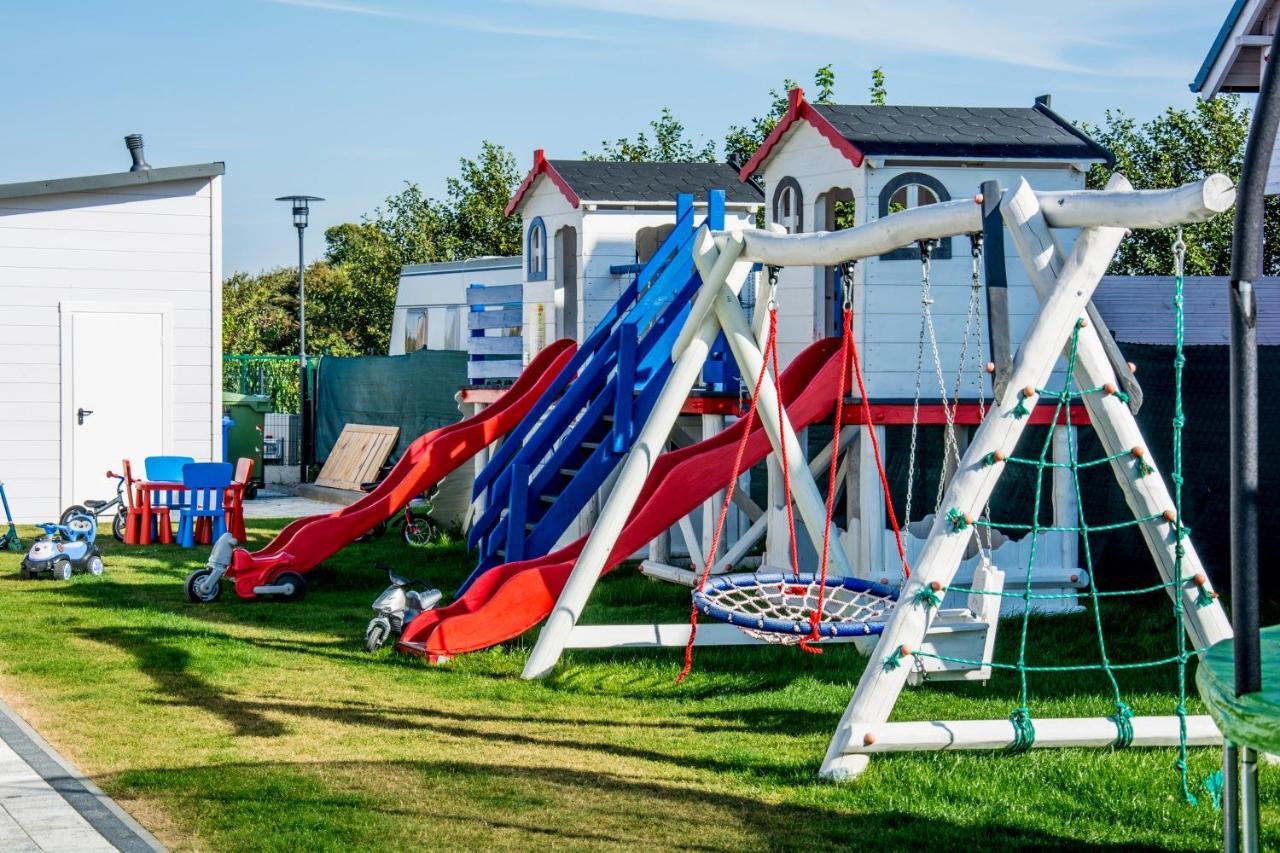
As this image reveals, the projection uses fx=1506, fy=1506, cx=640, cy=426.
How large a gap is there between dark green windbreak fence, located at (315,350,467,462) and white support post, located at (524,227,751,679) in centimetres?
1038

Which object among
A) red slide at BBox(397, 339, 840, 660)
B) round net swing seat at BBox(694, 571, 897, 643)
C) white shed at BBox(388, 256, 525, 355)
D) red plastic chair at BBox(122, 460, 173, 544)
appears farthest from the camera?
white shed at BBox(388, 256, 525, 355)

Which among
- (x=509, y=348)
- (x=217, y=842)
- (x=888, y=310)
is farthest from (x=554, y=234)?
(x=217, y=842)

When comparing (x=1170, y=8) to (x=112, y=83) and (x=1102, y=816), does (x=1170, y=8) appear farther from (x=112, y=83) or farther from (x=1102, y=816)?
(x=1102, y=816)

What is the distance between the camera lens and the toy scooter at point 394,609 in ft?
28.9

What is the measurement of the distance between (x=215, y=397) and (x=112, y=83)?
6358mm

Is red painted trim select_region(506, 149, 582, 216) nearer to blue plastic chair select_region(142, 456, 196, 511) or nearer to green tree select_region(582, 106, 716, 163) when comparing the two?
blue plastic chair select_region(142, 456, 196, 511)

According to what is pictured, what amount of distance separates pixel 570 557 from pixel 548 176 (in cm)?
592

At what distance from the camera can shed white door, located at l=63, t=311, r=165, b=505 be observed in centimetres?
1653

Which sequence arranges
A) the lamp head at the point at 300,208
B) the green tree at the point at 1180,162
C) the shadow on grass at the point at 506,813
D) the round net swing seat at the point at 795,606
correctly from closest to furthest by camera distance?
the shadow on grass at the point at 506,813 → the round net swing seat at the point at 795,606 → the lamp head at the point at 300,208 → the green tree at the point at 1180,162

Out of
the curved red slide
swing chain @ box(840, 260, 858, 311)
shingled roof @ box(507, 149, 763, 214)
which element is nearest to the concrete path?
swing chain @ box(840, 260, 858, 311)

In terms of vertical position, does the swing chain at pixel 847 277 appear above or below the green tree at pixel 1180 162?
below

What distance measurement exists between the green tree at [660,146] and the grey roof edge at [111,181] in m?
12.9

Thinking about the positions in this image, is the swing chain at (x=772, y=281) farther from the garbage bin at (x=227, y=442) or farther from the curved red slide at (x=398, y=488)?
the garbage bin at (x=227, y=442)

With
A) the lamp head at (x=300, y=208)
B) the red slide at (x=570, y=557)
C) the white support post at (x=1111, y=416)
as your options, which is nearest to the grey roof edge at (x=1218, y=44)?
the red slide at (x=570, y=557)
